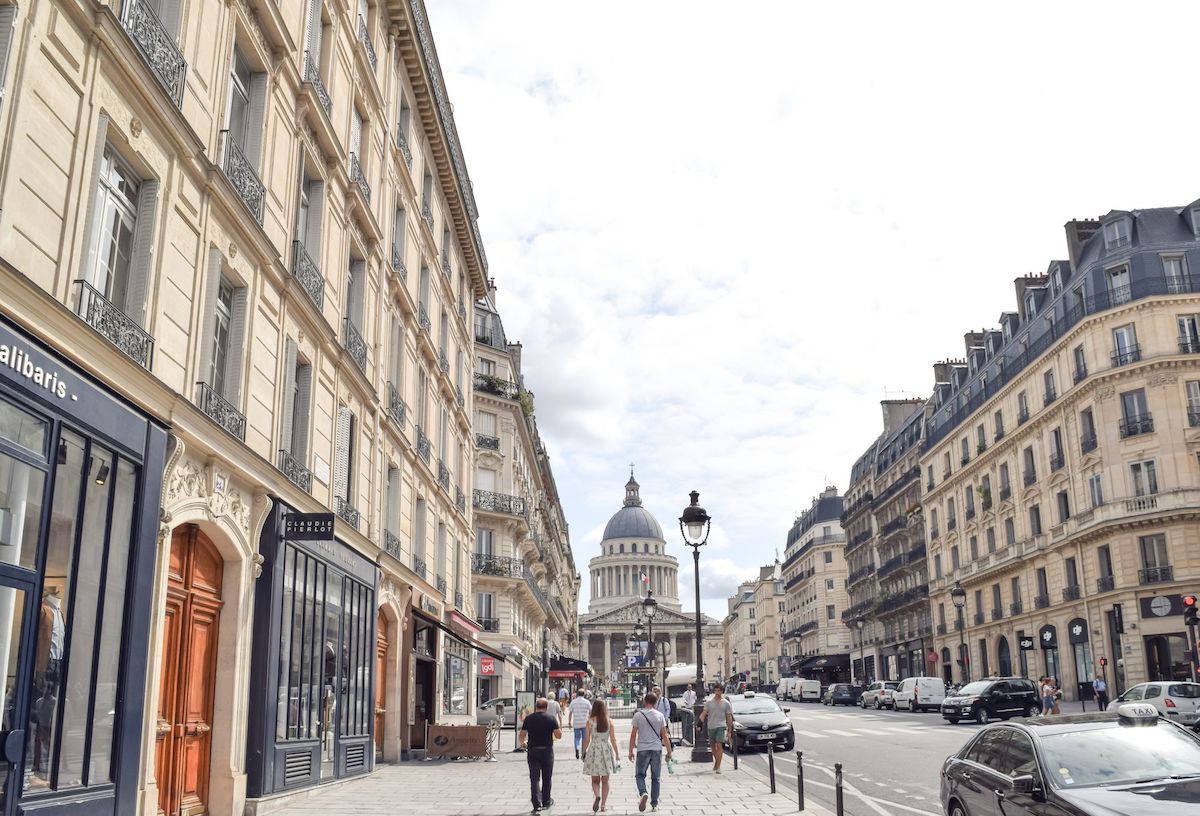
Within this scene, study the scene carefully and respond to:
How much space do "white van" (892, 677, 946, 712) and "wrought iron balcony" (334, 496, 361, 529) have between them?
Result: 31.3 metres

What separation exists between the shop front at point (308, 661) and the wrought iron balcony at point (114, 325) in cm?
401

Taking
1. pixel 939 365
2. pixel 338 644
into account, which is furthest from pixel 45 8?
pixel 939 365

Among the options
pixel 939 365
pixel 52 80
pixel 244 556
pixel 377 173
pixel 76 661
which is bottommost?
pixel 76 661

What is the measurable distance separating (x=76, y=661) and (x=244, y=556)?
4.27m

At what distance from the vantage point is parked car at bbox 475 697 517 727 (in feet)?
103

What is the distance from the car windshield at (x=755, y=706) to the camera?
24.5 meters

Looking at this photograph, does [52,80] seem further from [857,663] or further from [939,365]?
[857,663]

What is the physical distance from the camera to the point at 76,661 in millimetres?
8445

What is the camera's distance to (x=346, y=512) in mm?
17406

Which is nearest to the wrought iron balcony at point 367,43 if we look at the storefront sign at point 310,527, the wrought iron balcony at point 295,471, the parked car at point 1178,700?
the wrought iron balcony at point 295,471

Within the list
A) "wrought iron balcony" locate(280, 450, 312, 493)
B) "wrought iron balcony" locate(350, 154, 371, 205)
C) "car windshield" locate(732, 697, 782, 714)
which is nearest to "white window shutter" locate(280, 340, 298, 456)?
"wrought iron balcony" locate(280, 450, 312, 493)

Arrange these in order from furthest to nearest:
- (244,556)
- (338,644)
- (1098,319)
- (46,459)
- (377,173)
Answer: (1098,319) < (377,173) < (338,644) < (244,556) < (46,459)

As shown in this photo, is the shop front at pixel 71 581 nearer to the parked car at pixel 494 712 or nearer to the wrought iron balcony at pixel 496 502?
the parked car at pixel 494 712

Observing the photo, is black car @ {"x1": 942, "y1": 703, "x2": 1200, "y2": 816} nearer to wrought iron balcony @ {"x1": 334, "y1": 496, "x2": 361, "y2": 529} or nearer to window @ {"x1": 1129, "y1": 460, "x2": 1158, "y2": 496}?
wrought iron balcony @ {"x1": 334, "y1": 496, "x2": 361, "y2": 529}
